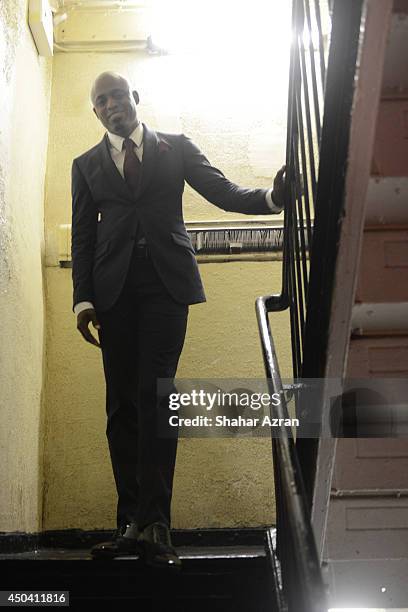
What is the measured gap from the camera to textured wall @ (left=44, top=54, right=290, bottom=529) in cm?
387

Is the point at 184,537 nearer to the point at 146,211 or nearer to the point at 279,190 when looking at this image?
the point at 146,211

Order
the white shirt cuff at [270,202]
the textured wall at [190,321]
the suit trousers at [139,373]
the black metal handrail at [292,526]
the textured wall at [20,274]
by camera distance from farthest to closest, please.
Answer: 1. the textured wall at [190,321]
2. the textured wall at [20,274]
3. the white shirt cuff at [270,202]
4. the suit trousers at [139,373]
5. the black metal handrail at [292,526]

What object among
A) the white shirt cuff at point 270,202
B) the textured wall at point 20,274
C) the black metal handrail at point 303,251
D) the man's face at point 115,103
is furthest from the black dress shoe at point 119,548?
the man's face at point 115,103

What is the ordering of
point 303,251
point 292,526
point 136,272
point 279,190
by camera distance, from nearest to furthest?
point 292,526 → point 303,251 → point 279,190 → point 136,272

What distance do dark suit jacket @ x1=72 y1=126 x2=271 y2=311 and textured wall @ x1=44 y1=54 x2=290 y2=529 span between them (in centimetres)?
125

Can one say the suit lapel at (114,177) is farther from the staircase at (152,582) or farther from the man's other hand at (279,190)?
the staircase at (152,582)

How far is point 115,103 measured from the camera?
2936 millimetres

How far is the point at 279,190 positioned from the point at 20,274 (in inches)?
60.1

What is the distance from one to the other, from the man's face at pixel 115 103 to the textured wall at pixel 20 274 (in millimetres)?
669

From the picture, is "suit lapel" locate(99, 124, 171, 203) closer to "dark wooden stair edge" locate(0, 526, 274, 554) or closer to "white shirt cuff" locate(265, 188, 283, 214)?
"white shirt cuff" locate(265, 188, 283, 214)

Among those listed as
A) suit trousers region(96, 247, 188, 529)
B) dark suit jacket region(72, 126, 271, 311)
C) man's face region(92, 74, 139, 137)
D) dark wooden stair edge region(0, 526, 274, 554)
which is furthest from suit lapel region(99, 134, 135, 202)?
dark wooden stair edge region(0, 526, 274, 554)

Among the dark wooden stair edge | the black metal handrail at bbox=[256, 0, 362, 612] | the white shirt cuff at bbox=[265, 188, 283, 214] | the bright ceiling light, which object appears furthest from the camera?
the bright ceiling light

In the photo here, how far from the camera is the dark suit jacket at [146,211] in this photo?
2805 mm

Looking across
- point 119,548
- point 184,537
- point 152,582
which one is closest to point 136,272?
point 119,548
